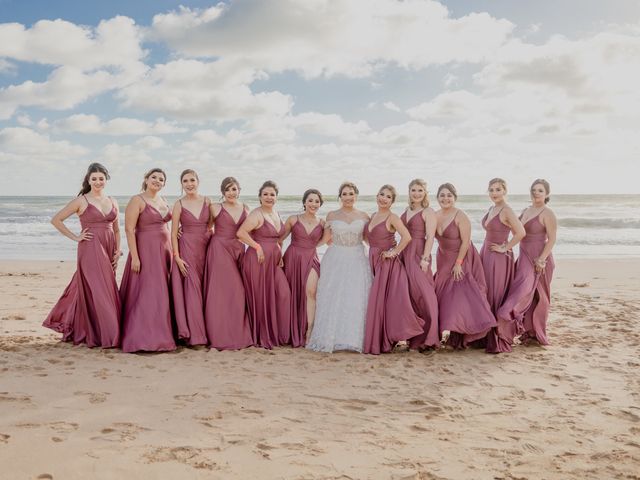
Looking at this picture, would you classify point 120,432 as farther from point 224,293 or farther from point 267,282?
point 267,282

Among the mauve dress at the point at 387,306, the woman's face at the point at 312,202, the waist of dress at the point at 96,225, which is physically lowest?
the mauve dress at the point at 387,306

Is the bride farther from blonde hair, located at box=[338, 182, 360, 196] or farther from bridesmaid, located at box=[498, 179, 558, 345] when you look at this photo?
bridesmaid, located at box=[498, 179, 558, 345]

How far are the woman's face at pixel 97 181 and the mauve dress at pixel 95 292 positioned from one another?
0.20 meters

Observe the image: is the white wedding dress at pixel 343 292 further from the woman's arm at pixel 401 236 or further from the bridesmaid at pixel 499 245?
the bridesmaid at pixel 499 245

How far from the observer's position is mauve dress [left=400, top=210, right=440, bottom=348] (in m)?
6.10

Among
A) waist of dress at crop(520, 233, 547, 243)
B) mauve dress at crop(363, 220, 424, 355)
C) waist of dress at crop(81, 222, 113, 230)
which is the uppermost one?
waist of dress at crop(81, 222, 113, 230)


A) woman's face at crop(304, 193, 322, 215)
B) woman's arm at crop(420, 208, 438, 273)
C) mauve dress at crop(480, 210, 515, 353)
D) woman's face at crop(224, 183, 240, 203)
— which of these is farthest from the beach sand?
woman's face at crop(224, 183, 240, 203)

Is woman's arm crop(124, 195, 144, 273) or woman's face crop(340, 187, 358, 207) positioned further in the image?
woman's face crop(340, 187, 358, 207)

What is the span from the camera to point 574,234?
76.4 feet

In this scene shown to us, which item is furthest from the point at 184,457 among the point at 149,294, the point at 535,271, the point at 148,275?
the point at 535,271

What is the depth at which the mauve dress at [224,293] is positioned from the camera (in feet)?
20.3

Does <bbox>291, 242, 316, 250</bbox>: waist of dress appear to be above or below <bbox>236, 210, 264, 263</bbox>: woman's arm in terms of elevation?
below

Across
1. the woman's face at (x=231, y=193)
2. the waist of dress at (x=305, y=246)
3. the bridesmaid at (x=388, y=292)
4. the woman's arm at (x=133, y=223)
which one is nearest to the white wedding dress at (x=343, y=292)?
the bridesmaid at (x=388, y=292)

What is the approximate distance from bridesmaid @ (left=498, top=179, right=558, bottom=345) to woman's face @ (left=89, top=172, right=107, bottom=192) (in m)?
4.72
